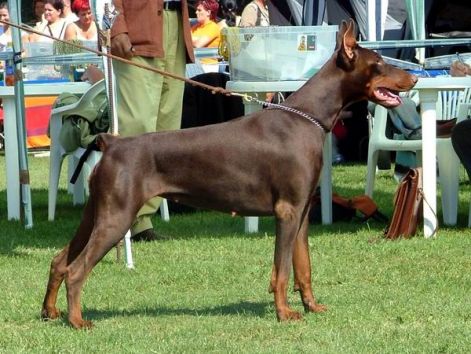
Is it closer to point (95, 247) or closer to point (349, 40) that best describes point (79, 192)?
point (95, 247)

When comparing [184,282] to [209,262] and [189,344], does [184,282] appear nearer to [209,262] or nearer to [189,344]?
[209,262]

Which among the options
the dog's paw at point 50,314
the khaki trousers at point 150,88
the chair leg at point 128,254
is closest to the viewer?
the dog's paw at point 50,314

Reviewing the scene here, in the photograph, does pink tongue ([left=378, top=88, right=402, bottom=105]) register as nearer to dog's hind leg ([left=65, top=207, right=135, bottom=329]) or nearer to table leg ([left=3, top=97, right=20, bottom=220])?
dog's hind leg ([left=65, top=207, right=135, bottom=329])

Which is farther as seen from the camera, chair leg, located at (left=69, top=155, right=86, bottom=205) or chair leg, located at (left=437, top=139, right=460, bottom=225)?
chair leg, located at (left=69, top=155, right=86, bottom=205)

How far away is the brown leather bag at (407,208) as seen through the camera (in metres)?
8.20

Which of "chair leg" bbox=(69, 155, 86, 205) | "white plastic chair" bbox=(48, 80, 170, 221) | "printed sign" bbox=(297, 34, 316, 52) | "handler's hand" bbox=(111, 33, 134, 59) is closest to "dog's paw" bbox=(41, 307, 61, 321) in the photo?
"handler's hand" bbox=(111, 33, 134, 59)

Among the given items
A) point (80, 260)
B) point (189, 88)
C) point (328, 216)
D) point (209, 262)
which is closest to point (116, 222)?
point (80, 260)

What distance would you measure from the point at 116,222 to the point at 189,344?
2.36 feet

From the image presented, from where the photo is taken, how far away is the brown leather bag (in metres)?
8.20

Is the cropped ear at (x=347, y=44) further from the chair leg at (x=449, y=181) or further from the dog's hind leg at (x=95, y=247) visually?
the chair leg at (x=449, y=181)

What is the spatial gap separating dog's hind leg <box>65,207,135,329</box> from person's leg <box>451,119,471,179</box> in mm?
3550

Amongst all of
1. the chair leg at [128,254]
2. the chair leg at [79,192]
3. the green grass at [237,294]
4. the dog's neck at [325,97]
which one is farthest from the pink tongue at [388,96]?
the chair leg at [79,192]

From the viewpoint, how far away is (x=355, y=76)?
5730 millimetres

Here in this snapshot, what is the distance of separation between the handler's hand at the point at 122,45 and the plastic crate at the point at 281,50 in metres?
0.97
